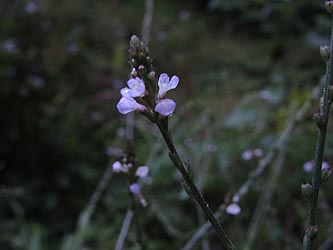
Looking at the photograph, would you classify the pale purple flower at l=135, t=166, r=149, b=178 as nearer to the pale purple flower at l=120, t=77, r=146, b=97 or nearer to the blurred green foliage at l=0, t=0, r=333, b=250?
the pale purple flower at l=120, t=77, r=146, b=97

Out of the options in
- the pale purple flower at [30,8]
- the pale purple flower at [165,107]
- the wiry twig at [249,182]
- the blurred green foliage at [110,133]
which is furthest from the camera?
the pale purple flower at [30,8]

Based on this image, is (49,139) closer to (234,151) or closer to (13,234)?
(13,234)

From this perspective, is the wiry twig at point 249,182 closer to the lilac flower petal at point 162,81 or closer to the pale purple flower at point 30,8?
the lilac flower petal at point 162,81

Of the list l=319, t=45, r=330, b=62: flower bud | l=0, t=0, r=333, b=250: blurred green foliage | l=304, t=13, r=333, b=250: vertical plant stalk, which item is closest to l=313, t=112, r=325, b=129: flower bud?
l=304, t=13, r=333, b=250: vertical plant stalk

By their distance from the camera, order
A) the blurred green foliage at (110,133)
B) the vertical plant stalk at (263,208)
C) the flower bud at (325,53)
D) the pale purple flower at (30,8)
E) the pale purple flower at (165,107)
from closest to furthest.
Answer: the pale purple flower at (165,107)
the flower bud at (325,53)
the vertical plant stalk at (263,208)
the blurred green foliage at (110,133)
the pale purple flower at (30,8)

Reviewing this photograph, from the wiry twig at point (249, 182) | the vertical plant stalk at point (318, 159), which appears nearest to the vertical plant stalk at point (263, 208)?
the wiry twig at point (249, 182)

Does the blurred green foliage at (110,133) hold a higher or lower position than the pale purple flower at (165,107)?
higher

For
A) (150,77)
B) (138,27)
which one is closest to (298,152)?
(150,77)

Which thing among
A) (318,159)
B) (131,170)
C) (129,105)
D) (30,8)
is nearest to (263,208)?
(131,170)
